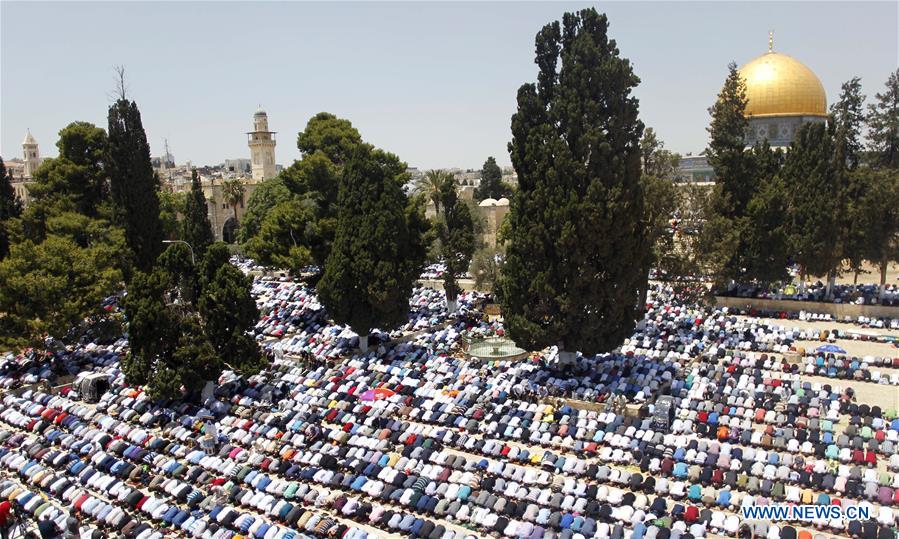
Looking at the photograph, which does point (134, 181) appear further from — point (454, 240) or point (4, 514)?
point (4, 514)

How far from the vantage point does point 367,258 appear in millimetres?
31672

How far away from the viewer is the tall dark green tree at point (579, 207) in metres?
26.6

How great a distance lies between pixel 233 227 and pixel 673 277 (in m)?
54.2

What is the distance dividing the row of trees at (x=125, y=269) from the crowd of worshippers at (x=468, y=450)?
7.43ft

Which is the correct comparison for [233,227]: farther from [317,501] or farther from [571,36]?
[317,501]

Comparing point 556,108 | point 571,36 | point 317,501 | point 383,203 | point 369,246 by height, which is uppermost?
point 571,36

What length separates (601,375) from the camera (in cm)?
2773

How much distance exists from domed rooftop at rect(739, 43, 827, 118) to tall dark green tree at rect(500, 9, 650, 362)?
36276 millimetres

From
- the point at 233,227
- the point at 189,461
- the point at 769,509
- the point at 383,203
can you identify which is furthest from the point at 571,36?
the point at 233,227

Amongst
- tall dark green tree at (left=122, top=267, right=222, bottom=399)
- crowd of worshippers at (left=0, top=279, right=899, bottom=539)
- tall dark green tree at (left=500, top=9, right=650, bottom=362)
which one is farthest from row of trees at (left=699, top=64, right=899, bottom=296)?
tall dark green tree at (left=122, top=267, right=222, bottom=399)

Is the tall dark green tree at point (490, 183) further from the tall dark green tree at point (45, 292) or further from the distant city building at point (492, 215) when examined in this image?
the tall dark green tree at point (45, 292)

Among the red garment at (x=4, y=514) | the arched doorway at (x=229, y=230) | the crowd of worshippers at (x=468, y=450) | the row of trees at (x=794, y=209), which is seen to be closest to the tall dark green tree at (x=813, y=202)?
the row of trees at (x=794, y=209)

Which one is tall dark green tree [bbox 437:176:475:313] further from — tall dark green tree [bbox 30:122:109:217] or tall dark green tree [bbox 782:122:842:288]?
tall dark green tree [bbox 30:122:109:217]

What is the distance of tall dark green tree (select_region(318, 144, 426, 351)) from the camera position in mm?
31688
